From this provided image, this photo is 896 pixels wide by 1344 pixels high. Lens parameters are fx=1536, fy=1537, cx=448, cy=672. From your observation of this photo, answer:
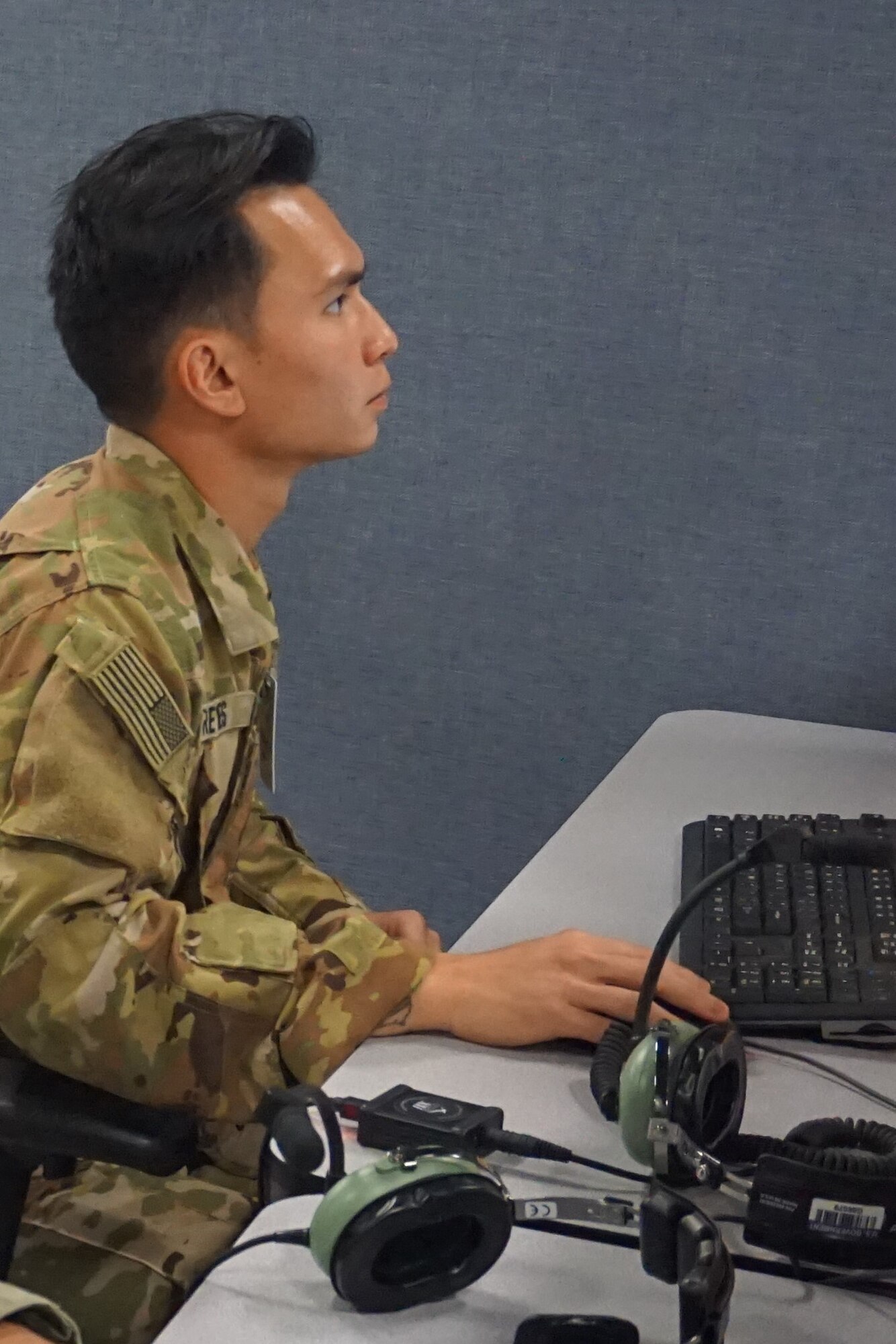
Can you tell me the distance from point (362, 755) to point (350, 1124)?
1029mm

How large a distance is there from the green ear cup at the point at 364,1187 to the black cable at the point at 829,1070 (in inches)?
11.5

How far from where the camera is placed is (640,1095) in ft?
2.54

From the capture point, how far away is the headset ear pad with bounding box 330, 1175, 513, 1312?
2.16ft

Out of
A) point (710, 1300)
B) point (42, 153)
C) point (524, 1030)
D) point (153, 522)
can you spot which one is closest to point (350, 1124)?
point (524, 1030)

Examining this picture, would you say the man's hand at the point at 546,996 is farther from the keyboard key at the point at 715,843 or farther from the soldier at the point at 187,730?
the keyboard key at the point at 715,843

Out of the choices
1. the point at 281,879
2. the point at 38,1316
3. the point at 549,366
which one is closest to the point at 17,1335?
the point at 38,1316

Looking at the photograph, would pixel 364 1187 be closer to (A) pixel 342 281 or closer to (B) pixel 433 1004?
(B) pixel 433 1004

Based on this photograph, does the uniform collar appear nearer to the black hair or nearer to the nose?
the black hair

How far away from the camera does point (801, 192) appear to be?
153 cm

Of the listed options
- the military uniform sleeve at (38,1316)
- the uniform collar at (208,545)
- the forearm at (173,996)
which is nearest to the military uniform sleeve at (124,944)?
the forearm at (173,996)

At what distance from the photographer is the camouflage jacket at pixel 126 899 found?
0.92 m

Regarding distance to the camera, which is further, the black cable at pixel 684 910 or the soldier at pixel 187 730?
the soldier at pixel 187 730

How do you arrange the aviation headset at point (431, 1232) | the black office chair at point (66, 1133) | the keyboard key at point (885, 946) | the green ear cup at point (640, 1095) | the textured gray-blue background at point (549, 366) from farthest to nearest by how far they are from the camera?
the textured gray-blue background at point (549, 366), the keyboard key at point (885, 946), the black office chair at point (66, 1133), the green ear cup at point (640, 1095), the aviation headset at point (431, 1232)

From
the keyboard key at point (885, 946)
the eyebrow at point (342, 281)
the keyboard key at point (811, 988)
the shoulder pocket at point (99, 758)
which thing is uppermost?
the eyebrow at point (342, 281)
